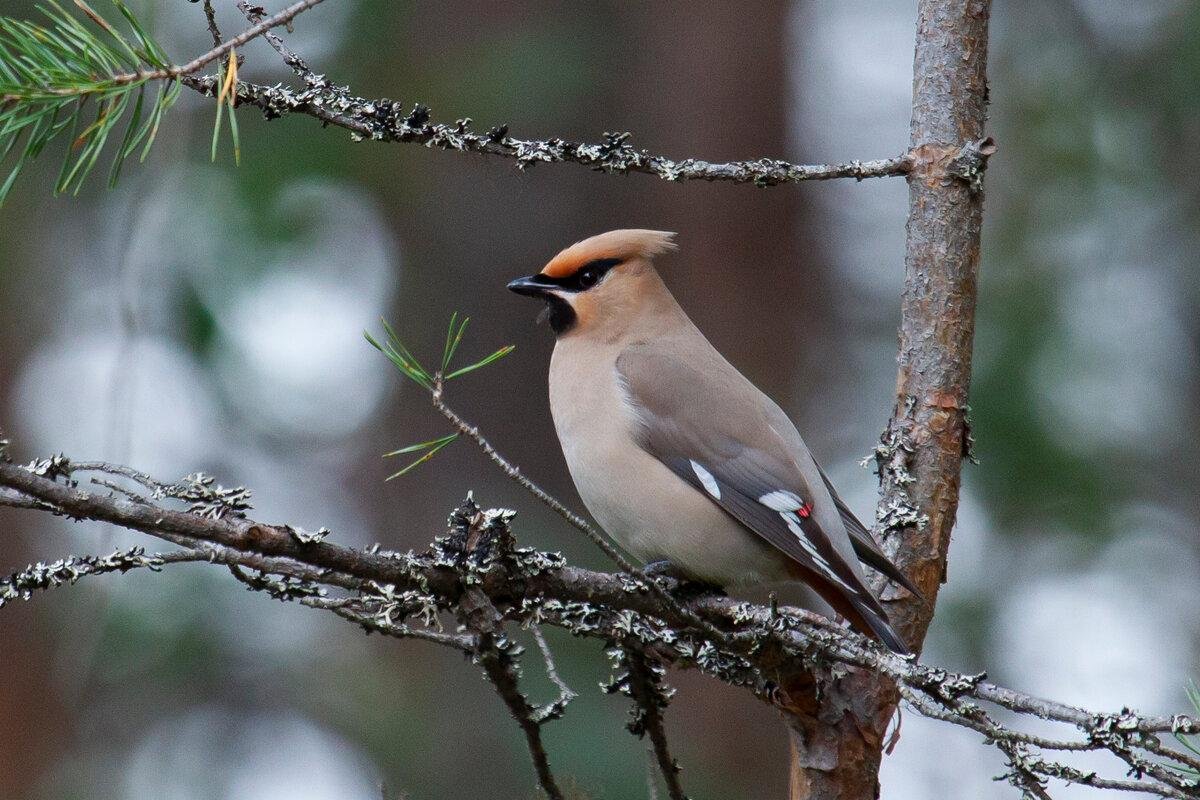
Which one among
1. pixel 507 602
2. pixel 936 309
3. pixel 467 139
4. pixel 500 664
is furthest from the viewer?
pixel 936 309

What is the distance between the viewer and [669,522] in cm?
371

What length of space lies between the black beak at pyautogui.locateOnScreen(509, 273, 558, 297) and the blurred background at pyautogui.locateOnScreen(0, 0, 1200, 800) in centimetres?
181

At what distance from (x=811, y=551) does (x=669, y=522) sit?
476mm

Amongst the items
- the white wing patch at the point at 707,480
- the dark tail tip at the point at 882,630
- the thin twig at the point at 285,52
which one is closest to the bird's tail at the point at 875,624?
the dark tail tip at the point at 882,630

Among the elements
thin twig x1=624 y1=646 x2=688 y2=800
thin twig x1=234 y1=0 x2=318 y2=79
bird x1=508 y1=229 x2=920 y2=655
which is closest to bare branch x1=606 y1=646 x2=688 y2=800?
thin twig x1=624 y1=646 x2=688 y2=800

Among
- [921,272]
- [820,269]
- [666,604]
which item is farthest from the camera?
[820,269]

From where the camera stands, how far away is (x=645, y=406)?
3.97 meters

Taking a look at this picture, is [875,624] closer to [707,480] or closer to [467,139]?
Answer: [707,480]

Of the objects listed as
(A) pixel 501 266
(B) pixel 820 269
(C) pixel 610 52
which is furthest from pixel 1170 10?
(A) pixel 501 266

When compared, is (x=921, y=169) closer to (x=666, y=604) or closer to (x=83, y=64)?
(x=666, y=604)

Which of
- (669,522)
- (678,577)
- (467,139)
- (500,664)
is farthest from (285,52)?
(678,577)

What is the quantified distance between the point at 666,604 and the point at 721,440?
126 centimetres

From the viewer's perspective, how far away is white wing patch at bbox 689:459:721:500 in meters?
3.75

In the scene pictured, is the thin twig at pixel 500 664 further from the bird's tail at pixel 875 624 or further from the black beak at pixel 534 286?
the black beak at pixel 534 286
